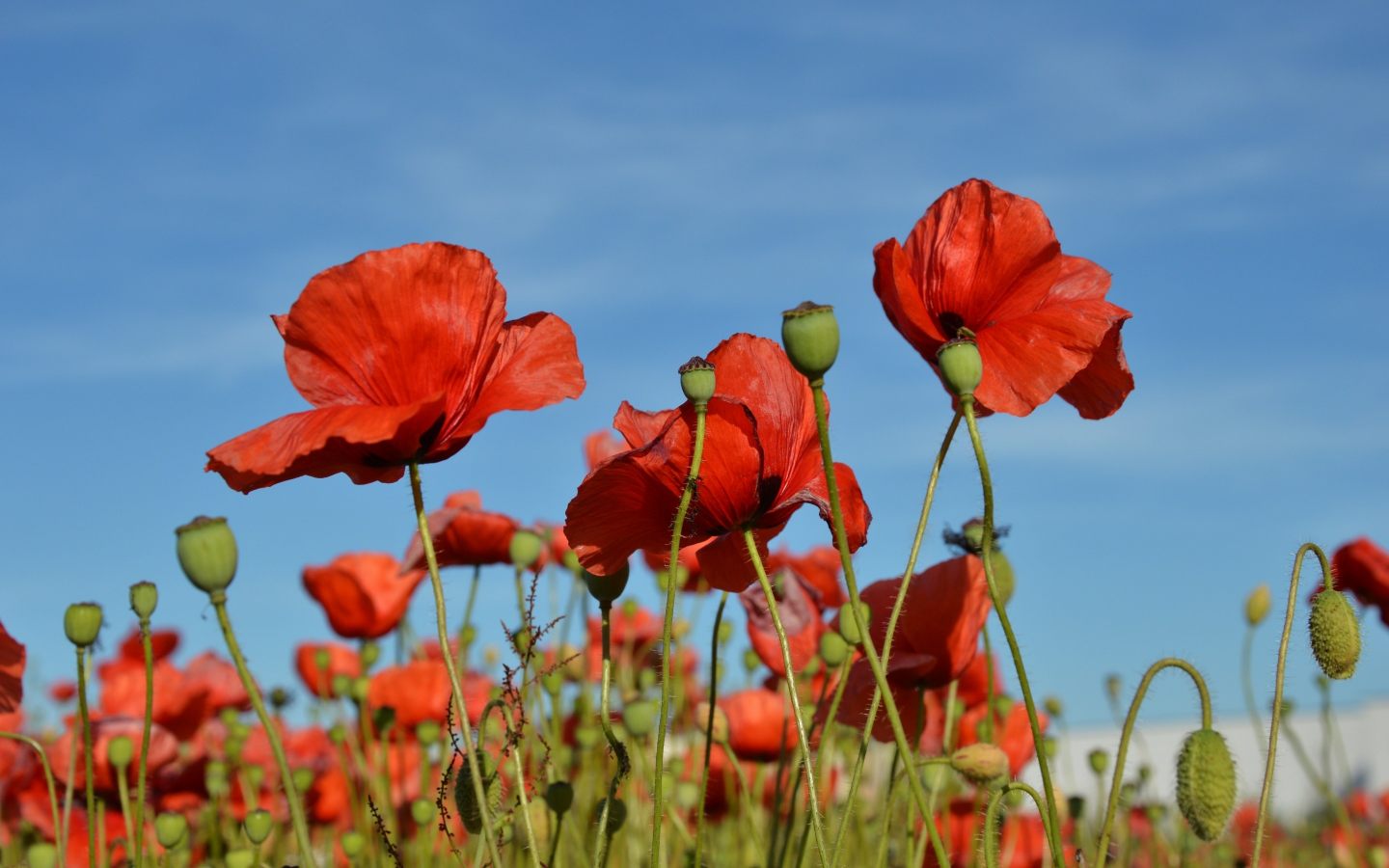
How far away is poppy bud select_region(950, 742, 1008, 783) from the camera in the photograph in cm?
152

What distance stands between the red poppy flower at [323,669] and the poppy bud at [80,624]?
1471 millimetres

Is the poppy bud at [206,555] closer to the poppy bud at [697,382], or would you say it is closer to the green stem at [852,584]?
the poppy bud at [697,382]

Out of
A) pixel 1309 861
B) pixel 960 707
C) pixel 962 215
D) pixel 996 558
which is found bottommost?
pixel 1309 861

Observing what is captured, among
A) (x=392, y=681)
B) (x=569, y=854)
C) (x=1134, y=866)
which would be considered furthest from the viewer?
(x=1134, y=866)

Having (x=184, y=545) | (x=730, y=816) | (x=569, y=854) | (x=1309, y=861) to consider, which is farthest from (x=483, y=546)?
(x=1309, y=861)

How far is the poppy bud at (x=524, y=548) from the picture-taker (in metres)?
1.77

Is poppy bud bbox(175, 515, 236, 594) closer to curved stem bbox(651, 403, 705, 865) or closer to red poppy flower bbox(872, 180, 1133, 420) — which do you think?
curved stem bbox(651, 403, 705, 865)

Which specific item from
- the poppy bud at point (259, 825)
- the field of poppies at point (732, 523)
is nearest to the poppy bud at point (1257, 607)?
the field of poppies at point (732, 523)

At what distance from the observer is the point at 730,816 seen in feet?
8.87

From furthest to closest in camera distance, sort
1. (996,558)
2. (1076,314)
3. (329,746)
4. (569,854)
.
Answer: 1. (329,746)
2. (569,854)
3. (996,558)
4. (1076,314)

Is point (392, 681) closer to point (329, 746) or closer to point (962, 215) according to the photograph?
point (329, 746)

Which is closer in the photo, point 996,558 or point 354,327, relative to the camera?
point 354,327

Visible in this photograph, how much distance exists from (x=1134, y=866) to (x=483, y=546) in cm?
226

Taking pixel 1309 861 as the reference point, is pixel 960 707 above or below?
above
